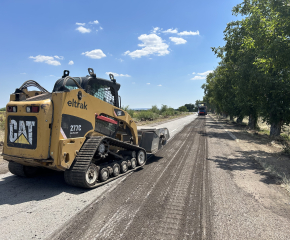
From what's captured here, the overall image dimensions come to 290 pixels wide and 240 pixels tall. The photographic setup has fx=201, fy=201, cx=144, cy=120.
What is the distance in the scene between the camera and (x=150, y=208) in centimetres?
400

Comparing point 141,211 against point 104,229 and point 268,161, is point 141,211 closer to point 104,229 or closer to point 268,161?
point 104,229

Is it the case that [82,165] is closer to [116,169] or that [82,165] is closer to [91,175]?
[91,175]

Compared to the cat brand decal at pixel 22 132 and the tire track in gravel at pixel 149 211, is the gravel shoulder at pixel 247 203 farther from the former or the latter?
the cat brand decal at pixel 22 132

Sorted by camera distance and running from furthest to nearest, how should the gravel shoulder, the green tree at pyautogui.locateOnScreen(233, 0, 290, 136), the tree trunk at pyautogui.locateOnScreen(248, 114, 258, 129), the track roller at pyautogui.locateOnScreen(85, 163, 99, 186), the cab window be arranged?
1. the tree trunk at pyautogui.locateOnScreen(248, 114, 258, 129)
2. the green tree at pyautogui.locateOnScreen(233, 0, 290, 136)
3. the cab window
4. the track roller at pyautogui.locateOnScreen(85, 163, 99, 186)
5. the gravel shoulder

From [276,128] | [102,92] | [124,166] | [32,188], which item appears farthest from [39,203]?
[276,128]

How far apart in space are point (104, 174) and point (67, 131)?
1497 millimetres

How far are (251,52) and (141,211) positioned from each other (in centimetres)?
1443

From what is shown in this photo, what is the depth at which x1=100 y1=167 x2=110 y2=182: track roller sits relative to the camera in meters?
5.07

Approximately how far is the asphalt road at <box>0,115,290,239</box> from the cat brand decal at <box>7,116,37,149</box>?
1.15 metres

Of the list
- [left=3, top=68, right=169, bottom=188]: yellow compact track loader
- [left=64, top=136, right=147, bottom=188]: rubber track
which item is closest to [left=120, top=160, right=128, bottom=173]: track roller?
[left=3, top=68, right=169, bottom=188]: yellow compact track loader

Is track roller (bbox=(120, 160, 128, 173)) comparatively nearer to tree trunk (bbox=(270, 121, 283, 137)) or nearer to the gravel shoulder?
the gravel shoulder

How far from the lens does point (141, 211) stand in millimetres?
3875

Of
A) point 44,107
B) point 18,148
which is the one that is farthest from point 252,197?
point 18,148

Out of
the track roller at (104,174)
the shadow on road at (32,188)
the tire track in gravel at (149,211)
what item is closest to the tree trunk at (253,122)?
the tire track in gravel at (149,211)
